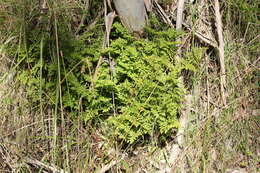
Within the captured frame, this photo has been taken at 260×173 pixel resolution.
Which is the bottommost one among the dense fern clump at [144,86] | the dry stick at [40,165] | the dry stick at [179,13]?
the dry stick at [40,165]

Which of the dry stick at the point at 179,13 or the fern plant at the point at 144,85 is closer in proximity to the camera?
the fern plant at the point at 144,85

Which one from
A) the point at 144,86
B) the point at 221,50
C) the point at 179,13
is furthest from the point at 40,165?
the point at 221,50

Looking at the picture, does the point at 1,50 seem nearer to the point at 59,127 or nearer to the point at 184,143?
the point at 59,127

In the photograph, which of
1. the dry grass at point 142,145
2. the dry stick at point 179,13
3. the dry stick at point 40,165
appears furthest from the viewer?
the dry stick at point 179,13

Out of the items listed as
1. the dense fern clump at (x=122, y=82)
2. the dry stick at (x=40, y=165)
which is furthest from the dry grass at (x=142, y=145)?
the dense fern clump at (x=122, y=82)

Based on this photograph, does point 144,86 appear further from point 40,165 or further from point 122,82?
point 40,165

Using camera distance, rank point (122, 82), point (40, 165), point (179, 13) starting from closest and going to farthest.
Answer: point (40, 165)
point (122, 82)
point (179, 13)

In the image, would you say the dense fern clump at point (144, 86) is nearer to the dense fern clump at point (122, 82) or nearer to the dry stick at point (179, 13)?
the dense fern clump at point (122, 82)

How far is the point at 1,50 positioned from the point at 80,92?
741 millimetres

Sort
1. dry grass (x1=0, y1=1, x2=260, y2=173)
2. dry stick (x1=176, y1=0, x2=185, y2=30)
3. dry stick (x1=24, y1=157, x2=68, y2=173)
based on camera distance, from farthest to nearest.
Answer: dry stick (x1=176, y1=0, x2=185, y2=30) → dry grass (x1=0, y1=1, x2=260, y2=173) → dry stick (x1=24, y1=157, x2=68, y2=173)

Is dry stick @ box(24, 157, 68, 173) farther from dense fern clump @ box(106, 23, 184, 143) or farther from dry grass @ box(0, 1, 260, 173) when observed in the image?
dense fern clump @ box(106, 23, 184, 143)

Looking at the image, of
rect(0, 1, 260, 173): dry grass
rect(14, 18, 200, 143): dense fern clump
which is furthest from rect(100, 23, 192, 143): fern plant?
rect(0, 1, 260, 173): dry grass

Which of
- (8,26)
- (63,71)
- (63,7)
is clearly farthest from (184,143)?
(8,26)

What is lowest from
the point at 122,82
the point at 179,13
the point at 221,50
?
the point at 122,82
